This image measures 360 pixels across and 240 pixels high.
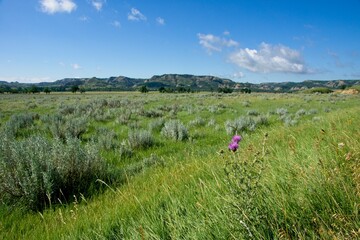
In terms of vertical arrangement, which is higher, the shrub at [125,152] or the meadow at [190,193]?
the meadow at [190,193]

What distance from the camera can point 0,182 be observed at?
4090 millimetres

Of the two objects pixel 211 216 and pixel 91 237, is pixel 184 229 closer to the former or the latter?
pixel 211 216

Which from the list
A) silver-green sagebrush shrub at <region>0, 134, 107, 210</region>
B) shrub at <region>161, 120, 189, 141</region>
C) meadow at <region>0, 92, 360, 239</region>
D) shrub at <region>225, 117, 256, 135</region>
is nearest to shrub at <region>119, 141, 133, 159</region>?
meadow at <region>0, 92, 360, 239</region>

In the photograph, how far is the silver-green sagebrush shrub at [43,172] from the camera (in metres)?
3.94

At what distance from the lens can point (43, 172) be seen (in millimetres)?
3713

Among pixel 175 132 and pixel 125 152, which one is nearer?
pixel 125 152

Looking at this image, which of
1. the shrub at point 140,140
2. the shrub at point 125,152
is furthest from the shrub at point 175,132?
the shrub at point 125,152

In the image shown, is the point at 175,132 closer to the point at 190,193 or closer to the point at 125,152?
the point at 125,152

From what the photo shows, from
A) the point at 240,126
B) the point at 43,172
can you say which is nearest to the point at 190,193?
the point at 43,172

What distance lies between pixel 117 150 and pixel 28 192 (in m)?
3.75

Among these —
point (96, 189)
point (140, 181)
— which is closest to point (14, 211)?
point (96, 189)

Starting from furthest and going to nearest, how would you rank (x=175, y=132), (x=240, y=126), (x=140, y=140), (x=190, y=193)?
(x=240, y=126)
(x=175, y=132)
(x=140, y=140)
(x=190, y=193)

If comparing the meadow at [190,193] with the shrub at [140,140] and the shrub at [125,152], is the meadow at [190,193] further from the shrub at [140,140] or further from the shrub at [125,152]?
the shrub at [140,140]

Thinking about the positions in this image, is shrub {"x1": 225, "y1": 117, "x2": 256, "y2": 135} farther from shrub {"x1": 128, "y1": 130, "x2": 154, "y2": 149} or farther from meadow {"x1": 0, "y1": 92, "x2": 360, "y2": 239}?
meadow {"x1": 0, "y1": 92, "x2": 360, "y2": 239}
